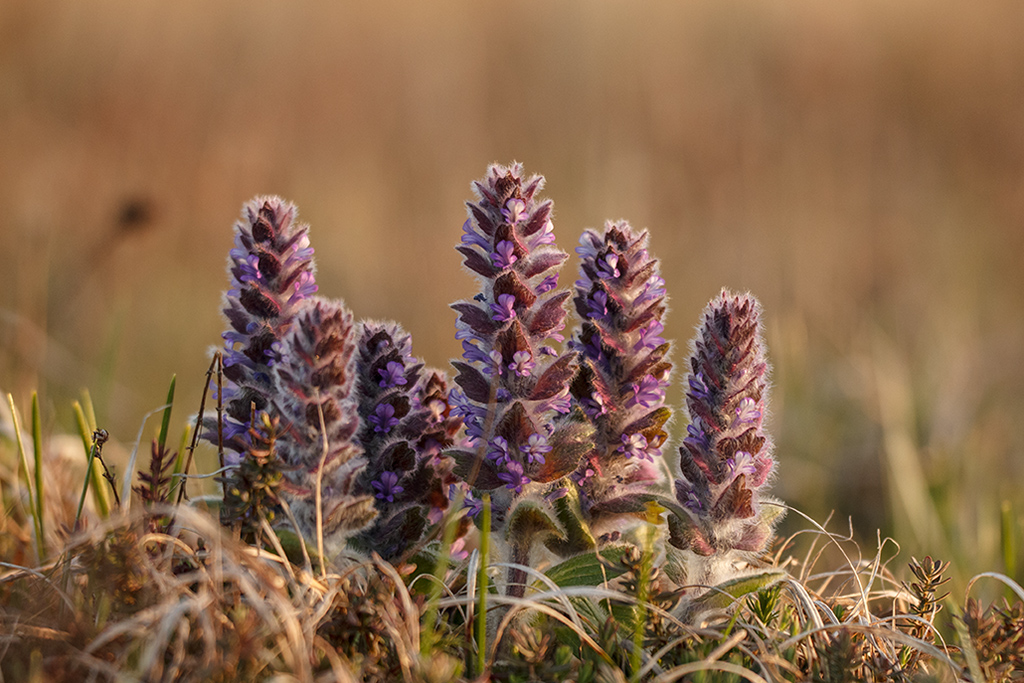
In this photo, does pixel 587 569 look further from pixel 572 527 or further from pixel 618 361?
pixel 618 361

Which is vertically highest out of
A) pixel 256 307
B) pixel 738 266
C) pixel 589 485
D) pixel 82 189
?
pixel 82 189

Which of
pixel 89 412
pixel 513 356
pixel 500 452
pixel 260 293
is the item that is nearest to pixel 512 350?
pixel 513 356

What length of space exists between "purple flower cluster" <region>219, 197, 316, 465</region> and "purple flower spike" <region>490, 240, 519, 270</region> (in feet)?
1.88

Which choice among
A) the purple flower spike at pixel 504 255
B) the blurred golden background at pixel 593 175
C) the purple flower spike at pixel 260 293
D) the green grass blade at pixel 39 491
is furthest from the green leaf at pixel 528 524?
the blurred golden background at pixel 593 175

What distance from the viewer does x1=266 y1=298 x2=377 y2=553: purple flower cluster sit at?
2.17 meters

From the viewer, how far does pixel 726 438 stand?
215 cm

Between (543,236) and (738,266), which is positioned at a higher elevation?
(738,266)

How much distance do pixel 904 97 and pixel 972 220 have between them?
2.76 m

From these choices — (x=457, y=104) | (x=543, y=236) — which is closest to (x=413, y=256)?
(x=457, y=104)

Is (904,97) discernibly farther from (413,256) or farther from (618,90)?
(413,256)

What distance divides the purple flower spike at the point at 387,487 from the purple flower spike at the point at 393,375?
24 cm

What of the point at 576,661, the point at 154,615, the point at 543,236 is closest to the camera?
the point at 154,615

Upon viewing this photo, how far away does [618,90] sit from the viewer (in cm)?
1091

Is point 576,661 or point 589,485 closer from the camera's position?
point 576,661
